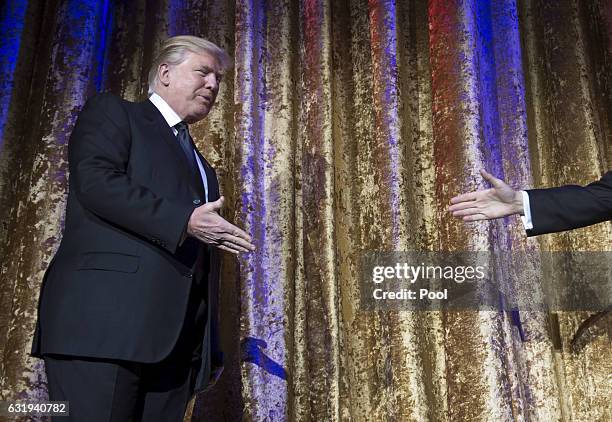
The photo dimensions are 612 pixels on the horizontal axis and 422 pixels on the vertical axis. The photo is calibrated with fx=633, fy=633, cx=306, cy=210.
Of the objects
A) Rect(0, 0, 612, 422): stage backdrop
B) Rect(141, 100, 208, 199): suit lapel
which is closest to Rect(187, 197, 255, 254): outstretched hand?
Rect(141, 100, 208, 199): suit lapel

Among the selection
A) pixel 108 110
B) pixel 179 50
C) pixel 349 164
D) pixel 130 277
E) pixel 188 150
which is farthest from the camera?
pixel 349 164

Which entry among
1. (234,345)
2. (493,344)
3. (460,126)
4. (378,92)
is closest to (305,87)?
(378,92)

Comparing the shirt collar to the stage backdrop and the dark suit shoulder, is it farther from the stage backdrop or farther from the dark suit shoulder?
the stage backdrop

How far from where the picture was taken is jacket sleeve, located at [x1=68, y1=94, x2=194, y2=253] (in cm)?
114

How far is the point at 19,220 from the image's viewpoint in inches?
82.9

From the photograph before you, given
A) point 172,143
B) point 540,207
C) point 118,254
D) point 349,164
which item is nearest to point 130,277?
point 118,254

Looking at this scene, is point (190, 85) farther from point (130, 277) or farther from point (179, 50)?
point (130, 277)

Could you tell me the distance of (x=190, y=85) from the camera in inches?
57.9

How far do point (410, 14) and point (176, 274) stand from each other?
5.69 feet

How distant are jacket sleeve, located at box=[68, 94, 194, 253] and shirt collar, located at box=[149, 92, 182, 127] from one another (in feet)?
0.57

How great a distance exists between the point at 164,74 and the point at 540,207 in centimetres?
92

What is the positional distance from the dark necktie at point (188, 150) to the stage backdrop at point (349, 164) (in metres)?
0.72

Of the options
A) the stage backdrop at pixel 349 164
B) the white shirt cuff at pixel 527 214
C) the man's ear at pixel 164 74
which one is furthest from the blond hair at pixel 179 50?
the white shirt cuff at pixel 527 214

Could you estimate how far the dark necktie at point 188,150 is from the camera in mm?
1360
